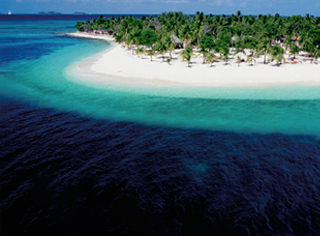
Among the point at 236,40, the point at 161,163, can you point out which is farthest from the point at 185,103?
the point at 236,40

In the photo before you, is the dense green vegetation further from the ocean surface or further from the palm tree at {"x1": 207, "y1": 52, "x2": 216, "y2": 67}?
the ocean surface

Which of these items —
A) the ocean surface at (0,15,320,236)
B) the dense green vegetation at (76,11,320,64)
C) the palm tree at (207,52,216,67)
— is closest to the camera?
the ocean surface at (0,15,320,236)

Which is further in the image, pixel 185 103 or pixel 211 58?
pixel 211 58

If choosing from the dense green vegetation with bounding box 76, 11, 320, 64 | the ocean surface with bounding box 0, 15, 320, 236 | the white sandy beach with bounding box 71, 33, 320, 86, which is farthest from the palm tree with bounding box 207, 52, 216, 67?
the ocean surface with bounding box 0, 15, 320, 236

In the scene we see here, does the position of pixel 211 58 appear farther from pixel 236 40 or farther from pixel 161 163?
pixel 161 163

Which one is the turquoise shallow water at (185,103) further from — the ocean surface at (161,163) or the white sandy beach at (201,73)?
the white sandy beach at (201,73)

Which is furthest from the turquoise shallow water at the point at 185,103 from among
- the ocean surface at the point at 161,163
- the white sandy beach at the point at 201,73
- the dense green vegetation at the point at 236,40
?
the dense green vegetation at the point at 236,40
